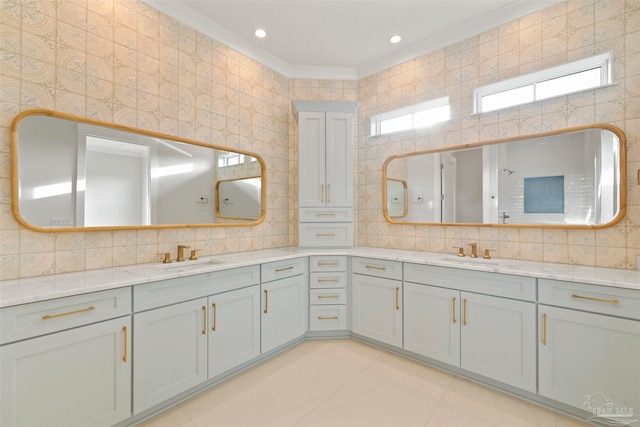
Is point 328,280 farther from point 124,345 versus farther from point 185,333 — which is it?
point 124,345

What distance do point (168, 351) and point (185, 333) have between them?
0.45 feet

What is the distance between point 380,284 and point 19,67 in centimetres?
298

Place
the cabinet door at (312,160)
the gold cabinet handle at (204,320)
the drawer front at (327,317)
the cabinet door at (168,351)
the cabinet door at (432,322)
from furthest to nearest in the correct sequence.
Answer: the cabinet door at (312,160), the drawer front at (327,317), the cabinet door at (432,322), the gold cabinet handle at (204,320), the cabinet door at (168,351)

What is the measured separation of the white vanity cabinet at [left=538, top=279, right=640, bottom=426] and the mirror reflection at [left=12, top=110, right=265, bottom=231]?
8.72ft

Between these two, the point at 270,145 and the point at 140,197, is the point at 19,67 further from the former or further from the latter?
the point at 270,145

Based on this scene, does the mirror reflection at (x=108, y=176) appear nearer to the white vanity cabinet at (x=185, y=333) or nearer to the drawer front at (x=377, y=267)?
the white vanity cabinet at (x=185, y=333)

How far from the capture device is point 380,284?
104 inches

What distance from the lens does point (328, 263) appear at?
287cm

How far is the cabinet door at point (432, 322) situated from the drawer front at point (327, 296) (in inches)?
25.8

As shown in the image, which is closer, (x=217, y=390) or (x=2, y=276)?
(x=2, y=276)

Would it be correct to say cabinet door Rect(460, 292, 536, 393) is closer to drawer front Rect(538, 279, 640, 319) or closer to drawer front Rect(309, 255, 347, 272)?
drawer front Rect(538, 279, 640, 319)

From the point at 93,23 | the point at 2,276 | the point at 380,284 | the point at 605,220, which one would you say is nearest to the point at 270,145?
the point at 93,23

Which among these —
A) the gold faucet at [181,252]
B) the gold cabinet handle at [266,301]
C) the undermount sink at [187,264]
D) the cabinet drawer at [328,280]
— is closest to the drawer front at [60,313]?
the undermount sink at [187,264]

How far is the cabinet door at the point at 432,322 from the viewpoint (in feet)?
7.23
